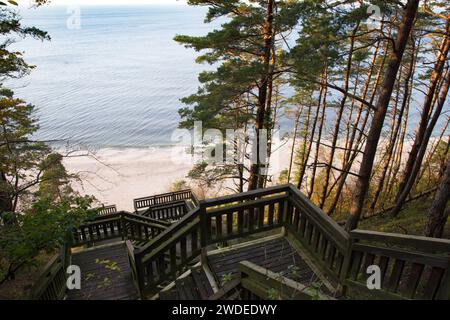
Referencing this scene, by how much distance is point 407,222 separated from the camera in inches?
312

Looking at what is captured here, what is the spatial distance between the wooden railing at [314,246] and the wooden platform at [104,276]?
197 cm

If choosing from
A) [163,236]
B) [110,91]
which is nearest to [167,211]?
[163,236]

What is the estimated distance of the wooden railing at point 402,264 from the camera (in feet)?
8.20

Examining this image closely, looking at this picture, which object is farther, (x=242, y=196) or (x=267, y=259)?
(x=267, y=259)

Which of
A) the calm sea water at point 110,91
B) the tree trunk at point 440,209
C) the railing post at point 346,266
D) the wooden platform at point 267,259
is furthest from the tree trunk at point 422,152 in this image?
the calm sea water at point 110,91

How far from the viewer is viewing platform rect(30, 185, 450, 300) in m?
2.63

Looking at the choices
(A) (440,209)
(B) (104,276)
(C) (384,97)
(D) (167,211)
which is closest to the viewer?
(A) (440,209)

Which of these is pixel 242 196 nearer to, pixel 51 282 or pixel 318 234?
pixel 318 234

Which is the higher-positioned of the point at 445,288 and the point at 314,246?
the point at 445,288

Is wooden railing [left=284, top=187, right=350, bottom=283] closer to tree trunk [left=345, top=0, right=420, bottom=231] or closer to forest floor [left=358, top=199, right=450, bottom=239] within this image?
tree trunk [left=345, top=0, right=420, bottom=231]

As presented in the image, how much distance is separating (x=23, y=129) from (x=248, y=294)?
14.3 m

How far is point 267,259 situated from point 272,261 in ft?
0.28

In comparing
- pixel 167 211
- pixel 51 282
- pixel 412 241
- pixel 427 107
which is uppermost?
pixel 427 107
